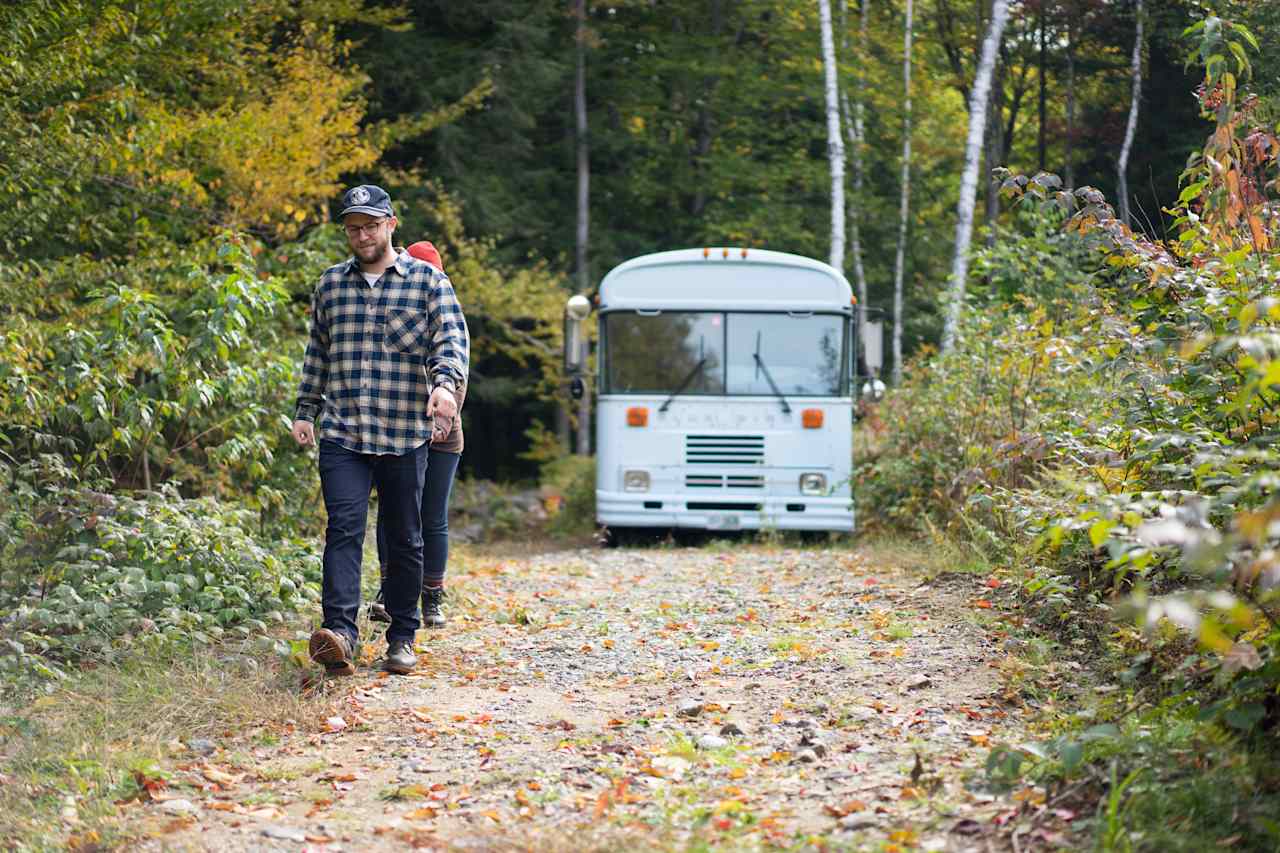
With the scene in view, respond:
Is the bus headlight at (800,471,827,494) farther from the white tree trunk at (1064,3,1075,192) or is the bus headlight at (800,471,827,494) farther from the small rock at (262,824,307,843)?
the small rock at (262,824,307,843)

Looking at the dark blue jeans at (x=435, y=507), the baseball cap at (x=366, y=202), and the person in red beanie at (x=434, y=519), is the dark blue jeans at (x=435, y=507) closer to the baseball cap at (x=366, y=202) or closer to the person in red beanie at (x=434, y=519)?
the person in red beanie at (x=434, y=519)

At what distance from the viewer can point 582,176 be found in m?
25.3

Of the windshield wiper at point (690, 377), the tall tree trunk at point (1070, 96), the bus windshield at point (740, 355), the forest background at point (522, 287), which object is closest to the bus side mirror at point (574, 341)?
the bus windshield at point (740, 355)

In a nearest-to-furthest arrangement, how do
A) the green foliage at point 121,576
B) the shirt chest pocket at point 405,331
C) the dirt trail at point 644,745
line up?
the dirt trail at point 644,745
the shirt chest pocket at point 405,331
the green foliage at point 121,576

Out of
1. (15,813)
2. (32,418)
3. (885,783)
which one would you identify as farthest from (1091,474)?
(32,418)

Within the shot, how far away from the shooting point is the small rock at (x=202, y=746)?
14.8ft

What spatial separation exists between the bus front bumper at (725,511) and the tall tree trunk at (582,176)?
1162cm

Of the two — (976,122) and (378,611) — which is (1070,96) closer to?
(976,122)

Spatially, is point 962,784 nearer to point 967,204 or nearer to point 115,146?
point 115,146

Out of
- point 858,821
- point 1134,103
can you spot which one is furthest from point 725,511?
point 858,821

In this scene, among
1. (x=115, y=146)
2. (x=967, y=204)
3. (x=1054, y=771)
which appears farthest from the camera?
(x=967, y=204)

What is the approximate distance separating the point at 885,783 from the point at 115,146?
343 inches

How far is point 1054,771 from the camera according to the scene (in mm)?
3564

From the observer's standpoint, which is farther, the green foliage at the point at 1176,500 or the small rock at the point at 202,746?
the small rock at the point at 202,746
